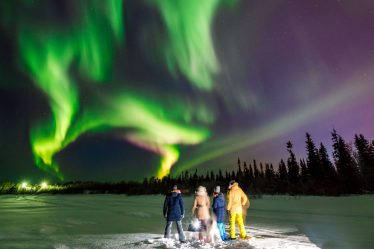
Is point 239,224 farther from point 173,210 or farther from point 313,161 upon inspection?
point 313,161

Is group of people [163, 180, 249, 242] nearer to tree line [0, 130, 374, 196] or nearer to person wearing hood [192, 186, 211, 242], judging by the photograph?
person wearing hood [192, 186, 211, 242]

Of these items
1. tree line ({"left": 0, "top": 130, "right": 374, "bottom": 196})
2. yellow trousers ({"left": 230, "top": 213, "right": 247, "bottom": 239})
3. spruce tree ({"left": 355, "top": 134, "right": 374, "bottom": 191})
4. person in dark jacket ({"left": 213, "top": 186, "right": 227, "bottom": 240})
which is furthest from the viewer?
spruce tree ({"left": 355, "top": 134, "right": 374, "bottom": 191})

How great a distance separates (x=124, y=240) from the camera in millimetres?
8766

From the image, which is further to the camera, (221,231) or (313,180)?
(313,180)

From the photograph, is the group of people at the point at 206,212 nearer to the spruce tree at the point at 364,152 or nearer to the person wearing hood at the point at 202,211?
the person wearing hood at the point at 202,211

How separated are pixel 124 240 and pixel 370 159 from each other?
60895 mm

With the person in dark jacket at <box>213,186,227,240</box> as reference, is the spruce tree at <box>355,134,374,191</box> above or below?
above

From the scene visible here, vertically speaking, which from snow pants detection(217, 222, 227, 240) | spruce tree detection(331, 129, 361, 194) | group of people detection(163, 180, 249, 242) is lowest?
snow pants detection(217, 222, 227, 240)

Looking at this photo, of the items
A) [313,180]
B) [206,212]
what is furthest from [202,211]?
[313,180]

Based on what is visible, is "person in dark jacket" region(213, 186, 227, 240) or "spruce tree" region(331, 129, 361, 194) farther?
"spruce tree" region(331, 129, 361, 194)

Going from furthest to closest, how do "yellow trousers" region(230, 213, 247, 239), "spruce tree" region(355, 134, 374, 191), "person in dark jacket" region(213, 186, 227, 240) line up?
"spruce tree" region(355, 134, 374, 191)
"person in dark jacket" region(213, 186, 227, 240)
"yellow trousers" region(230, 213, 247, 239)

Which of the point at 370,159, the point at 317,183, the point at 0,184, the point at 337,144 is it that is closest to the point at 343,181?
the point at 317,183

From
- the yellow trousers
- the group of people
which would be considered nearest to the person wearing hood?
the group of people

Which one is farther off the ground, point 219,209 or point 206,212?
point 219,209
